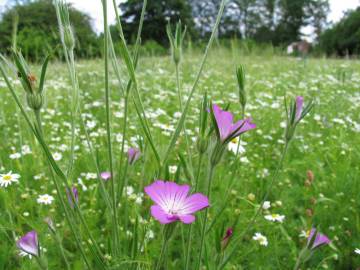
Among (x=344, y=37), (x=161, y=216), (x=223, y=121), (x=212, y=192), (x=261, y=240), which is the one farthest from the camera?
(x=344, y=37)

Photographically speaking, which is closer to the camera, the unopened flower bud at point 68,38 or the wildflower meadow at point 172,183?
the wildflower meadow at point 172,183

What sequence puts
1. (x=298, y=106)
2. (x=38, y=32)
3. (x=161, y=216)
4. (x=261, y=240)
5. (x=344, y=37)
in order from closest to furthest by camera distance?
1. (x=161, y=216)
2. (x=298, y=106)
3. (x=261, y=240)
4. (x=38, y=32)
5. (x=344, y=37)

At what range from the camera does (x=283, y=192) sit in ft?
5.34

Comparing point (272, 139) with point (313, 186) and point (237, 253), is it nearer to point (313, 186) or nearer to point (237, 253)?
point (313, 186)

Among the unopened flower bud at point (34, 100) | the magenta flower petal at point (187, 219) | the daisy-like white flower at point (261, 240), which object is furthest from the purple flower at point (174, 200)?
the daisy-like white flower at point (261, 240)

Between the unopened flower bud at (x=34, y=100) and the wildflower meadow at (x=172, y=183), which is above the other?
the unopened flower bud at (x=34, y=100)

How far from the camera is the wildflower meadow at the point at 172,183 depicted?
70 centimetres

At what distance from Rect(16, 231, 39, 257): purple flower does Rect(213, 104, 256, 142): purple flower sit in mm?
415

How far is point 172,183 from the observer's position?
626mm

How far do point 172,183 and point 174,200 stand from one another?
0.03m

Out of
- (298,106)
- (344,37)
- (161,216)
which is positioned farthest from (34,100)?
(344,37)

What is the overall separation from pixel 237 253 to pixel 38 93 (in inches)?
33.2

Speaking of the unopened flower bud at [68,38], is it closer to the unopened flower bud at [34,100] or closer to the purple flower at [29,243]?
the unopened flower bud at [34,100]

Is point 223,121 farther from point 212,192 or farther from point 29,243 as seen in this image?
point 212,192
